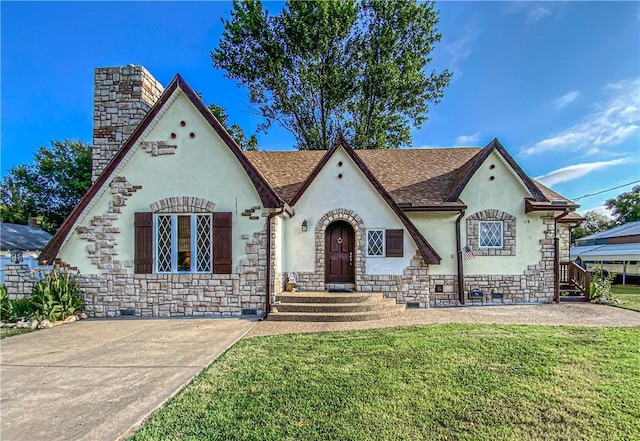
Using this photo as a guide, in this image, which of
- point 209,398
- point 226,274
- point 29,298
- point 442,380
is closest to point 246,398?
point 209,398

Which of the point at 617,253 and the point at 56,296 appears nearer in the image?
the point at 56,296

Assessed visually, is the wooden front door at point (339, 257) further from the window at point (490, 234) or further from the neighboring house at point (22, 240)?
the neighboring house at point (22, 240)

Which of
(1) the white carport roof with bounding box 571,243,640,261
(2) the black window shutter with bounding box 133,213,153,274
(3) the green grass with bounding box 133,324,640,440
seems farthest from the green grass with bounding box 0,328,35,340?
(1) the white carport roof with bounding box 571,243,640,261

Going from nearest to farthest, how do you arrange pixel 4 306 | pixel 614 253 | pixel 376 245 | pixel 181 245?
pixel 4 306, pixel 181 245, pixel 376 245, pixel 614 253

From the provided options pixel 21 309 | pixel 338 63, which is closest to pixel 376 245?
pixel 21 309

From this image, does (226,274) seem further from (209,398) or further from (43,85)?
(43,85)

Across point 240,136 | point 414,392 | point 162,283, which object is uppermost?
point 240,136

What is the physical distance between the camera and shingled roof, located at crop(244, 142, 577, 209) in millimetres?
11411

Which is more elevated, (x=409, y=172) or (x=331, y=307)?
(x=409, y=172)

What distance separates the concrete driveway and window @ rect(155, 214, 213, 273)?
5.55 ft

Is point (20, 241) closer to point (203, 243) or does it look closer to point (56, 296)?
point (56, 296)

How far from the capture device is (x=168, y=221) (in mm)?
9539

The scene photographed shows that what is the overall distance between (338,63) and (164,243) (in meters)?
18.0

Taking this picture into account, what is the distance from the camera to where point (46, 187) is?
27.8 metres
